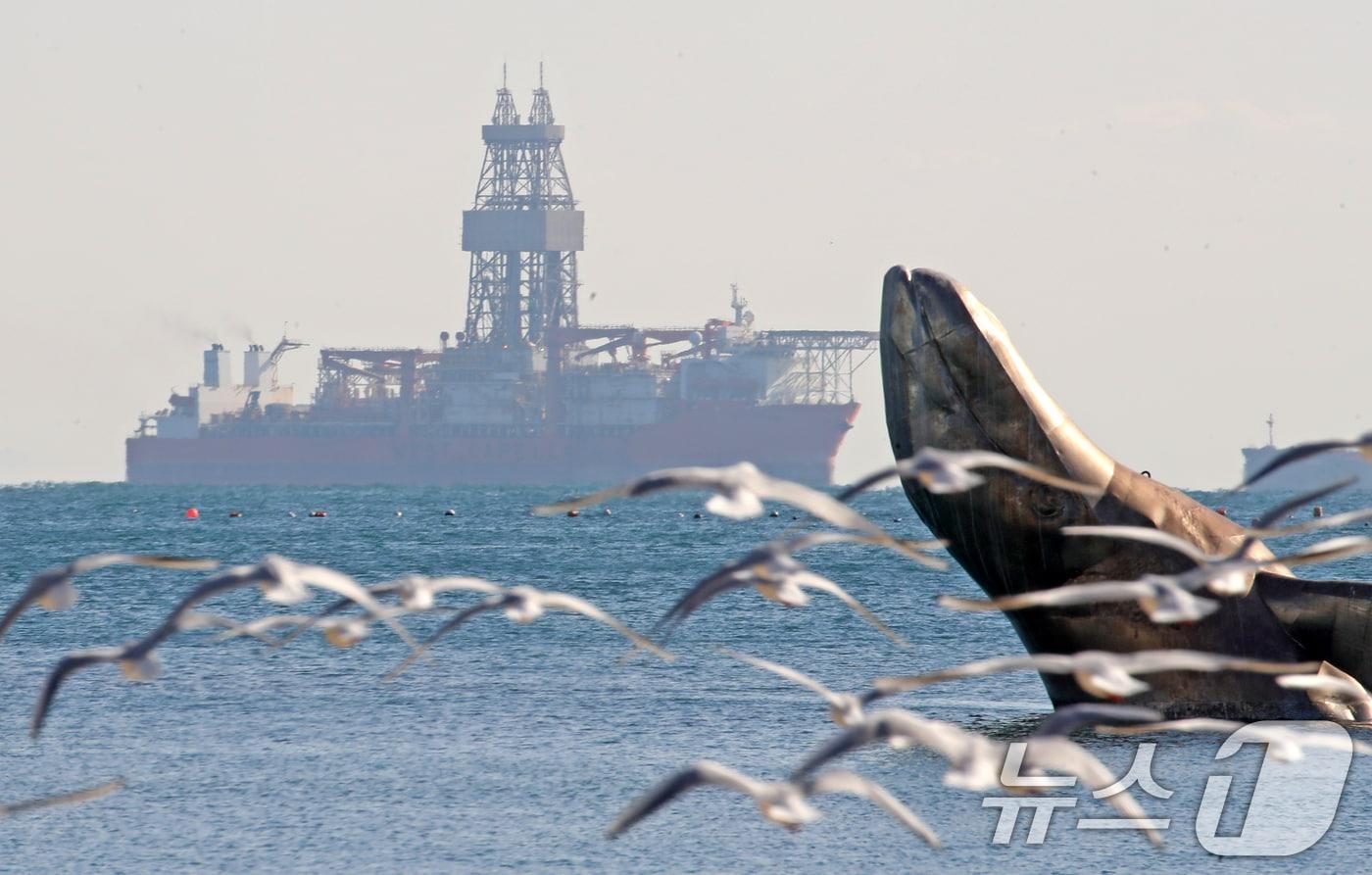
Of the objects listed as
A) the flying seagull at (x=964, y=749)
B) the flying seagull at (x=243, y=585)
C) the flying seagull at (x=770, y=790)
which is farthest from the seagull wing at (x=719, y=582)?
the flying seagull at (x=243, y=585)

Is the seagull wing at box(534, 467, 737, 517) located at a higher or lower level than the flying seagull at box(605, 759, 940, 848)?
higher

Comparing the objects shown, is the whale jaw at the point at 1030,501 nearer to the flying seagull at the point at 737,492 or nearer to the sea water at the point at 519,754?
the sea water at the point at 519,754

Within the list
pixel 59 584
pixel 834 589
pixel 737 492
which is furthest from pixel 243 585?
pixel 834 589

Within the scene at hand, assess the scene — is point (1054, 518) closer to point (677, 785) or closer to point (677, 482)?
point (677, 482)

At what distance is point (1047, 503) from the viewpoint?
22.5m

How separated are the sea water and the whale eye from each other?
3292 mm

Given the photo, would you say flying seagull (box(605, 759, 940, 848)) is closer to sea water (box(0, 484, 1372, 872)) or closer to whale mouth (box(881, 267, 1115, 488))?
sea water (box(0, 484, 1372, 872))

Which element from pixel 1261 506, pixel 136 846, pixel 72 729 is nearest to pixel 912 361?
pixel 136 846

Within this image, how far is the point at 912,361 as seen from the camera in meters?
22.7

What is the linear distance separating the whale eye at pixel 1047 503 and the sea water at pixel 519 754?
3.29 meters

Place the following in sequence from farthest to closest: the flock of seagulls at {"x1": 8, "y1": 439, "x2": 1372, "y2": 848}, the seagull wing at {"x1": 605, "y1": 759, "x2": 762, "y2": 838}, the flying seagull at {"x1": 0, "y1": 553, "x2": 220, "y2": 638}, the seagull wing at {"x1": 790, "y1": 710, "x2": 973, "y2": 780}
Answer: the flying seagull at {"x1": 0, "y1": 553, "x2": 220, "y2": 638} < the flock of seagulls at {"x1": 8, "y1": 439, "x2": 1372, "y2": 848} < the seagull wing at {"x1": 605, "y1": 759, "x2": 762, "y2": 838} < the seagull wing at {"x1": 790, "y1": 710, "x2": 973, "y2": 780}

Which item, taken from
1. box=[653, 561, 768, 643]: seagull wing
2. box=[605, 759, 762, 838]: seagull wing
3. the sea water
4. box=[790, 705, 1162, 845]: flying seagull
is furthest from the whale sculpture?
box=[605, 759, 762, 838]: seagull wing

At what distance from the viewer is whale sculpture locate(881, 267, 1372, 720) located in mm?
22250

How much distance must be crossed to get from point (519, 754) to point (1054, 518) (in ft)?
30.8
